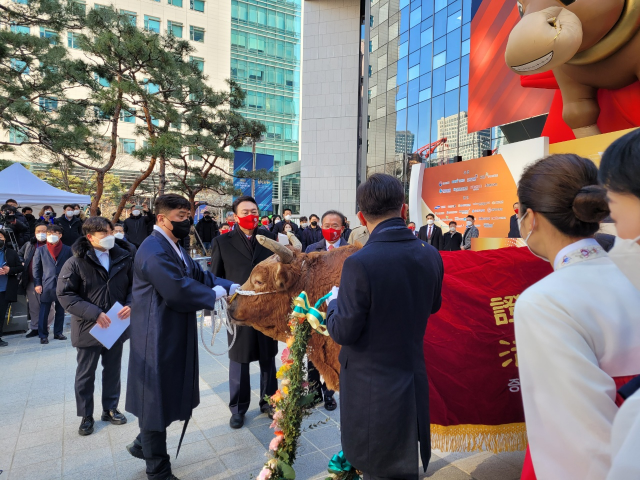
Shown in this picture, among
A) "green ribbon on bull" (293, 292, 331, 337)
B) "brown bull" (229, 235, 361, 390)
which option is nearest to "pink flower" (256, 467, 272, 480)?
"brown bull" (229, 235, 361, 390)

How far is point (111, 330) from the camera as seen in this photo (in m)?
3.47

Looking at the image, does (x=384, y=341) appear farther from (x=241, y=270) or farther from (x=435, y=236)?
(x=435, y=236)

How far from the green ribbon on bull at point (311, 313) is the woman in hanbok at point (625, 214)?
4.90 feet

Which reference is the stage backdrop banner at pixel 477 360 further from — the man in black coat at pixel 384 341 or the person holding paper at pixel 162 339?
the person holding paper at pixel 162 339

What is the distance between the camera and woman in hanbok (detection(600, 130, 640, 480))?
0.73 metres

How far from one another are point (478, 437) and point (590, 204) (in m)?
2.15

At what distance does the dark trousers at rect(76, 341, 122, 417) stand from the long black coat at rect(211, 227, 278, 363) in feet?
3.55

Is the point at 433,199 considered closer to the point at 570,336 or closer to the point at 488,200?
the point at 488,200

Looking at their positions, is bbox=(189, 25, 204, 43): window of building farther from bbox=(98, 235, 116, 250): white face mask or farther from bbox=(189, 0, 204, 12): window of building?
bbox=(98, 235, 116, 250): white face mask

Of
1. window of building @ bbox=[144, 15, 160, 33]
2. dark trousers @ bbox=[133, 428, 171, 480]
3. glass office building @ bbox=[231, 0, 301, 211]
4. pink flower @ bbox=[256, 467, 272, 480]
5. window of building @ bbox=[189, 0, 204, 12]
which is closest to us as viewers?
pink flower @ bbox=[256, 467, 272, 480]

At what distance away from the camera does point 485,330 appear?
2.66m

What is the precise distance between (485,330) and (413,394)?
3.55ft

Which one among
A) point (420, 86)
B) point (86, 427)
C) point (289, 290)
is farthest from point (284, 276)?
point (420, 86)

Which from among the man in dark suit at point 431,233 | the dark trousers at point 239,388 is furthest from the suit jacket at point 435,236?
the dark trousers at point 239,388
